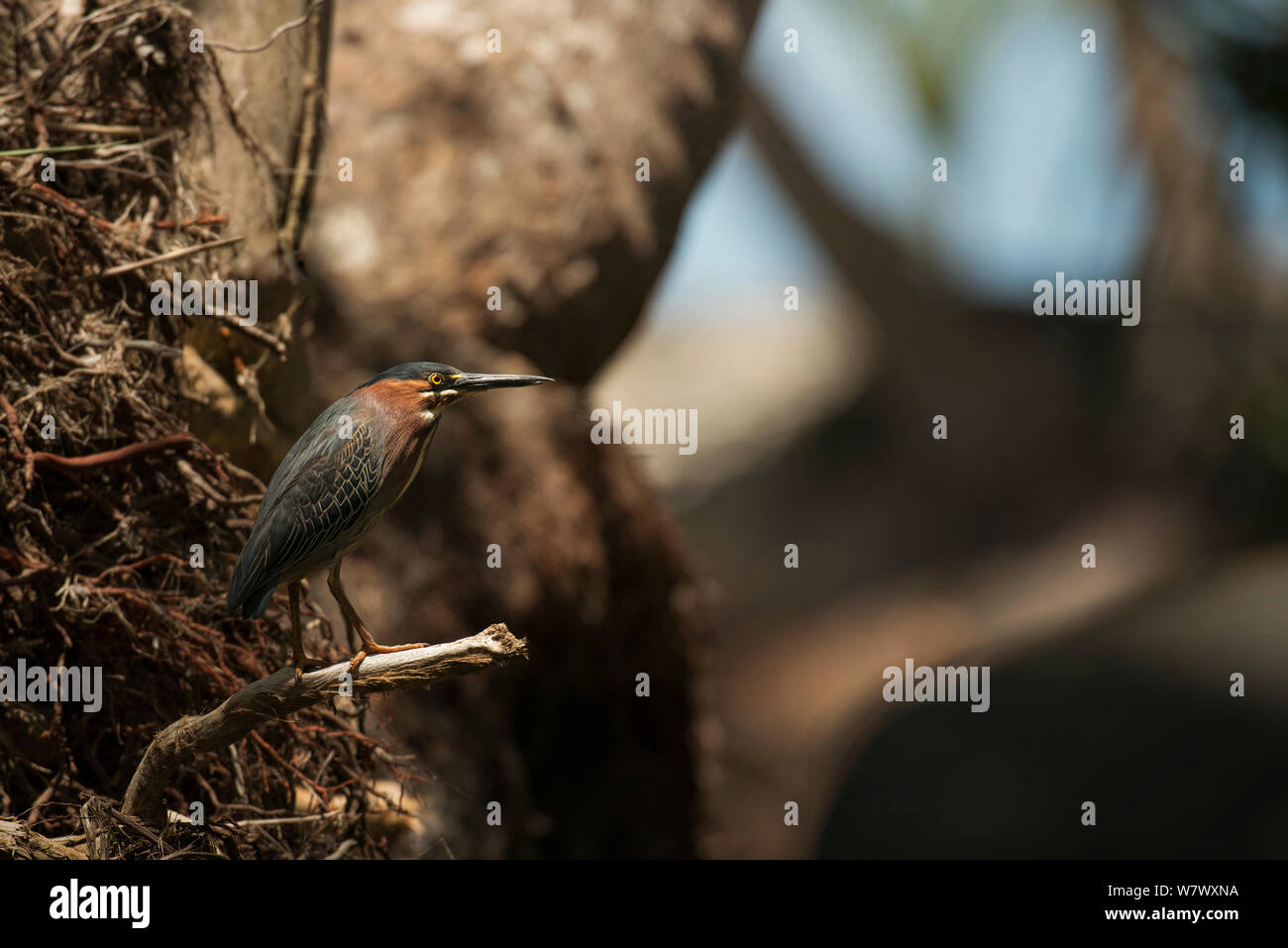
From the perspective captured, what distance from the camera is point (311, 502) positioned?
231 centimetres

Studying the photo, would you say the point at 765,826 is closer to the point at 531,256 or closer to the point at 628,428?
the point at 628,428

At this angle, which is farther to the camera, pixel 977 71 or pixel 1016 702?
pixel 977 71

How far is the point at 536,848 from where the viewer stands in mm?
5941

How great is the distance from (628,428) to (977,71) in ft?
42.5

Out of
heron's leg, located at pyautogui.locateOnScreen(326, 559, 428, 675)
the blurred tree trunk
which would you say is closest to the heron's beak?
heron's leg, located at pyautogui.locateOnScreen(326, 559, 428, 675)

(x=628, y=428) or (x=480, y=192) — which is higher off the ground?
(x=480, y=192)

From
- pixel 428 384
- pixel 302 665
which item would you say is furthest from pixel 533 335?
pixel 302 665

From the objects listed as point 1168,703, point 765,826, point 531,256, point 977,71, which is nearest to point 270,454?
point 531,256

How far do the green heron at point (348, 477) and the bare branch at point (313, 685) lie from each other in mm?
38

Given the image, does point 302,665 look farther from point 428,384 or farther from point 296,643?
point 428,384

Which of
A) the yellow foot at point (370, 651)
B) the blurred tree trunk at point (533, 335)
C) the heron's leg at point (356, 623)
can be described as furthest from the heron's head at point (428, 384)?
the blurred tree trunk at point (533, 335)

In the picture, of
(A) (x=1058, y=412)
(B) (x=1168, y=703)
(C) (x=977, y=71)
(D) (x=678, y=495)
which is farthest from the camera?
(D) (x=678, y=495)

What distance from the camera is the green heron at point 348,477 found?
2289mm

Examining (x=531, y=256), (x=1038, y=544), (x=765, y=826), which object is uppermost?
(x=531, y=256)
